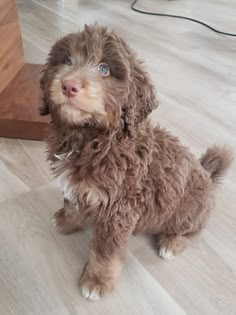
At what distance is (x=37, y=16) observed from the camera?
3111mm

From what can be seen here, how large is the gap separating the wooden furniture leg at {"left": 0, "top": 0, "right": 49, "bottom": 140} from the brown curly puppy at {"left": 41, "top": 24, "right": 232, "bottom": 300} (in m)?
0.64

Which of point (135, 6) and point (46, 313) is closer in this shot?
point (46, 313)

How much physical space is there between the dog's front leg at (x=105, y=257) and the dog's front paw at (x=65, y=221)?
183mm

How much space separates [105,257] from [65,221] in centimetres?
29

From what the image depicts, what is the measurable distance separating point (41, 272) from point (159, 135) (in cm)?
62

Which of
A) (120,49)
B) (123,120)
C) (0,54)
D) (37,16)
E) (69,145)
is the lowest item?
(37,16)

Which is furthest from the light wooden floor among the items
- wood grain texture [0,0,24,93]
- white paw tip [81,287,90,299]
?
wood grain texture [0,0,24,93]

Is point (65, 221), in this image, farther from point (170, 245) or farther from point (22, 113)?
point (22, 113)

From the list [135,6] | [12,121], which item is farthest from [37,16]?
[12,121]

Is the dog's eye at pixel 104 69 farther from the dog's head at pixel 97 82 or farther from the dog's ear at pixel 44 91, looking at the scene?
the dog's ear at pixel 44 91

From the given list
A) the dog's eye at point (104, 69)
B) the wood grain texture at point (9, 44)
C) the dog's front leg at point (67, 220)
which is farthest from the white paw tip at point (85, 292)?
the wood grain texture at point (9, 44)

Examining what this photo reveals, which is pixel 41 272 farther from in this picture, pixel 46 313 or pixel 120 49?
pixel 120 49

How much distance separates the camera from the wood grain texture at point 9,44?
73.4 inches

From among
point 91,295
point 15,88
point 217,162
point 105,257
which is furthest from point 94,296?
point 15,88
